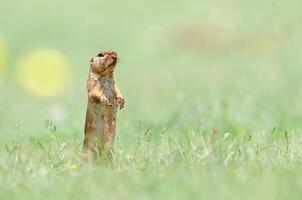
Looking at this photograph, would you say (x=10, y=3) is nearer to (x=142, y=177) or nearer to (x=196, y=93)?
(x=196, y=93)

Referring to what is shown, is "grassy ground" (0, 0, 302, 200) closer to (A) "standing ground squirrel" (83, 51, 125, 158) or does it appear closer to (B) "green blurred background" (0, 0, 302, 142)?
(B) "green blurred background" (0, 0, 302, 142)

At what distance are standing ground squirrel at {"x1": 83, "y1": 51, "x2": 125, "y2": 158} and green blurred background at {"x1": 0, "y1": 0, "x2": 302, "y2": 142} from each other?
1123mm

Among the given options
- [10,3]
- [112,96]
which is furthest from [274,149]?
[10,3]

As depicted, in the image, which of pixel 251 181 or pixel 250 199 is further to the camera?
pixel 251 181

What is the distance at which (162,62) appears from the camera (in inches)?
724

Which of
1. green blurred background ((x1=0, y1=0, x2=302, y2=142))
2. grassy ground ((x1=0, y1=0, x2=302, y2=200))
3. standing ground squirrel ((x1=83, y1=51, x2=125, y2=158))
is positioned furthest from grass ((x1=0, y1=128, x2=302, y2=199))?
green blurred background ((x1=0, y1=0, x2=302, y2=142))

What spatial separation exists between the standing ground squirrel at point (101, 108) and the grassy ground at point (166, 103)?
0.44ft

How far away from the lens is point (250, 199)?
16.1ft

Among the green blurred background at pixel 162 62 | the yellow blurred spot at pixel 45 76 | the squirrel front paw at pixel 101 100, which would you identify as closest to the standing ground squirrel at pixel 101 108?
the squirrel front paw at pixel 101 100

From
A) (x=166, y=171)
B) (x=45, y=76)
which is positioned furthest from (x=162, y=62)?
(x=166, y=171)

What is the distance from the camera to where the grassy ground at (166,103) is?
5.50 m

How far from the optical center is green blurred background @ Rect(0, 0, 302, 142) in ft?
32.9

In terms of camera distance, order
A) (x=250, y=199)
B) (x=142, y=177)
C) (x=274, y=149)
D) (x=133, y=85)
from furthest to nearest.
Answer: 1. (x=133, y=85)
2. (x=274, y=149)
3. (x=142, y=177)
4. (x=250, y=199)

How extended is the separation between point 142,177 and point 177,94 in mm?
5929
